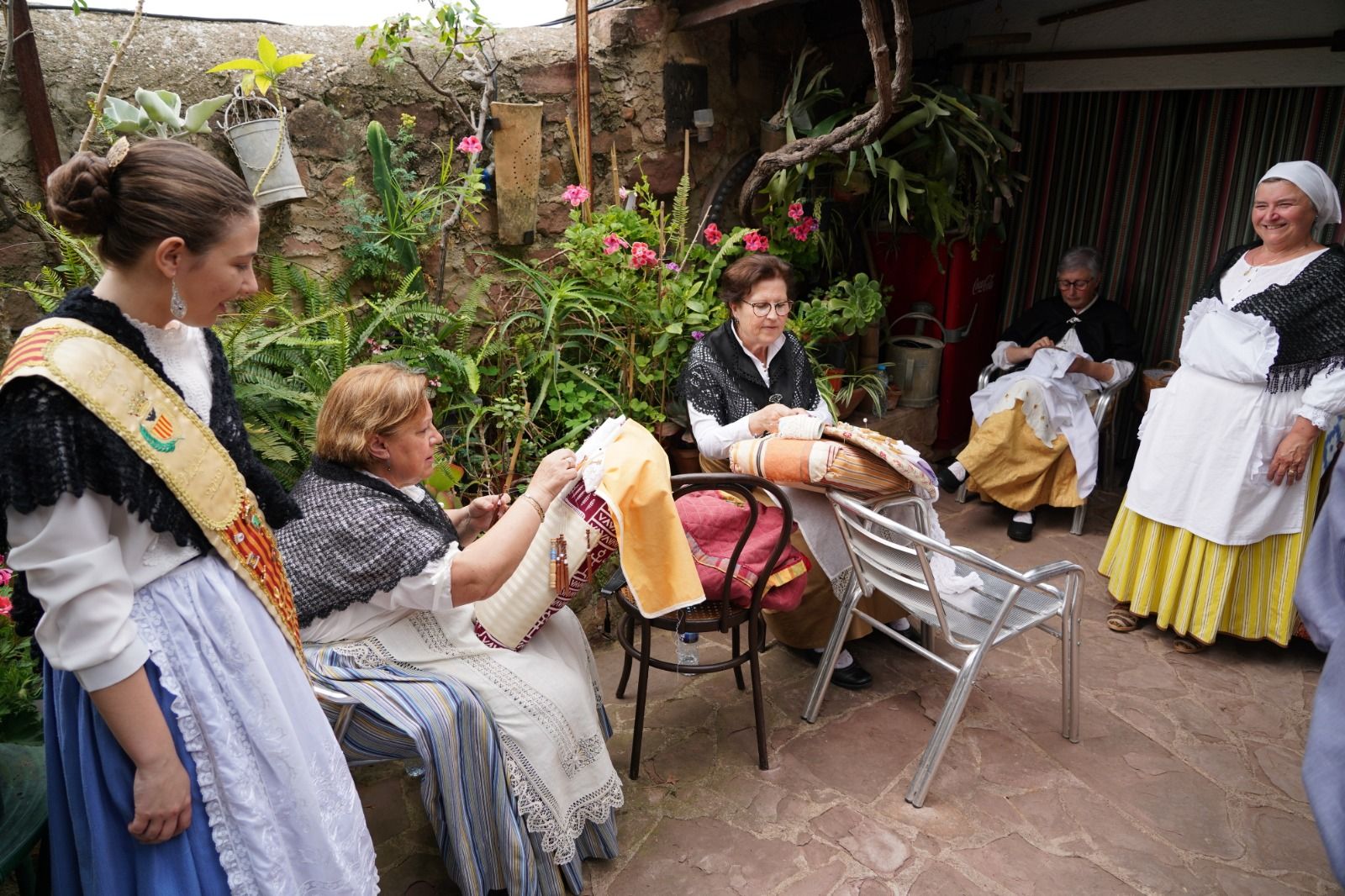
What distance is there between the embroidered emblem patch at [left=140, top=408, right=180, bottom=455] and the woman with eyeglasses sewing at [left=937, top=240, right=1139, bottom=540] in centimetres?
384

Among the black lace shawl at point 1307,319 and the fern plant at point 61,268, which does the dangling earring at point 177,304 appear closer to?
the fern plant at point 61,268

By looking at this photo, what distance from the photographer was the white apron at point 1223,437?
3.19 m

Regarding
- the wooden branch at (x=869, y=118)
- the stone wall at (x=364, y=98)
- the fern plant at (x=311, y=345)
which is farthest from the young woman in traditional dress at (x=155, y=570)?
the wooden branch at (x=869, y=118)

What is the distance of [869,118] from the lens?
12.7ft

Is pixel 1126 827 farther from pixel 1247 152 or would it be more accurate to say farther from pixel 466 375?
pixel 1247 152

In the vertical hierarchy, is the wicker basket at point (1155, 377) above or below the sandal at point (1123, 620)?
above

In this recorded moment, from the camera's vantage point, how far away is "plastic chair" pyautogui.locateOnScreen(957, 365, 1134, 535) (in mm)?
4477

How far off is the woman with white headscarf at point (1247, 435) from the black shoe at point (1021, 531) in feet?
2.51

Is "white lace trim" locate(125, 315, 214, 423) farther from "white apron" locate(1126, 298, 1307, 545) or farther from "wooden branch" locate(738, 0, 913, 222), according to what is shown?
"white apron" locate(1126, 298, 1307, 545)

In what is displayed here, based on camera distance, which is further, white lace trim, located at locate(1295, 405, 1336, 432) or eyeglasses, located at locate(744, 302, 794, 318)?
eyeglasses, located at locate(744, 302, 794, 318)

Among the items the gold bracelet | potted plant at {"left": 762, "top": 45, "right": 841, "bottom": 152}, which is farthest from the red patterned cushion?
potted plant at {"left": 762, "top": 45, "right": 841, "bottom": 152}

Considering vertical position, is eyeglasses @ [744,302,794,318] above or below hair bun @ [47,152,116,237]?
below

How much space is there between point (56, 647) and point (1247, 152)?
5189 mm

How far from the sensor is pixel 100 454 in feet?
4.14
